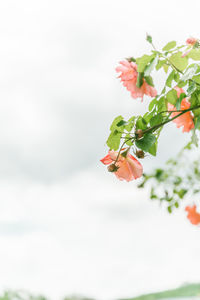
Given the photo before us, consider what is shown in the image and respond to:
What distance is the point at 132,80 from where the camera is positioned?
3.43ft

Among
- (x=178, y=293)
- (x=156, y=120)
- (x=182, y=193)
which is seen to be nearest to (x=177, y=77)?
(x=156, y=120)

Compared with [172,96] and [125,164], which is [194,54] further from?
[125,164]

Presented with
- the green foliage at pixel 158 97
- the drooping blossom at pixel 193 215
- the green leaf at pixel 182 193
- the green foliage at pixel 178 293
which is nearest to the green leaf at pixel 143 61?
the green foliage at pixel 158 97

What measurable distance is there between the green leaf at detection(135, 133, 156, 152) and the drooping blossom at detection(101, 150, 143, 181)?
0.07m

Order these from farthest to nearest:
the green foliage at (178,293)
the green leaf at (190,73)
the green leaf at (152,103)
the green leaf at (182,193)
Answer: the green foliage at (178,293), the green leaf at (182,193), the green leaf at (152,103), the green leaf at (190,73)

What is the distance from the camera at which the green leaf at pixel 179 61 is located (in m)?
1.00

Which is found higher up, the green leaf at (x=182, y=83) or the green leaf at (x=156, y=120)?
the green leaf at (x=182, y=83)

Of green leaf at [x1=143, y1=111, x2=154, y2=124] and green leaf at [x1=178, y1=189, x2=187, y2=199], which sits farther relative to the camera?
green leaf at [x1=178, y1=189, x2=187, y2=199]

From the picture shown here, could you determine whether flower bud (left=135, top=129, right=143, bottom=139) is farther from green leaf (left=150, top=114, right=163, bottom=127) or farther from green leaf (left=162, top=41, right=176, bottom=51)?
green leaf (left=162, top=41, right=176, bottom=51)

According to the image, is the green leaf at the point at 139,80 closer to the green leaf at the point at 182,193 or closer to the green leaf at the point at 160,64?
the green leaf at the point at 160,64

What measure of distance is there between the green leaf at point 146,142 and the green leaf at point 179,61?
0.20 m

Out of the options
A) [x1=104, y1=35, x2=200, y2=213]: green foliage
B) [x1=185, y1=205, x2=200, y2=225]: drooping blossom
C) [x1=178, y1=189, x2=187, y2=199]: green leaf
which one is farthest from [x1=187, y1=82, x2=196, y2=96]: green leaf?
[x1=185, y1=205, x2=200, y2=225]: drooping blossom

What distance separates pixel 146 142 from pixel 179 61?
0.76 feet

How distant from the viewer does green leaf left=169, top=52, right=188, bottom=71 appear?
3.29ft
